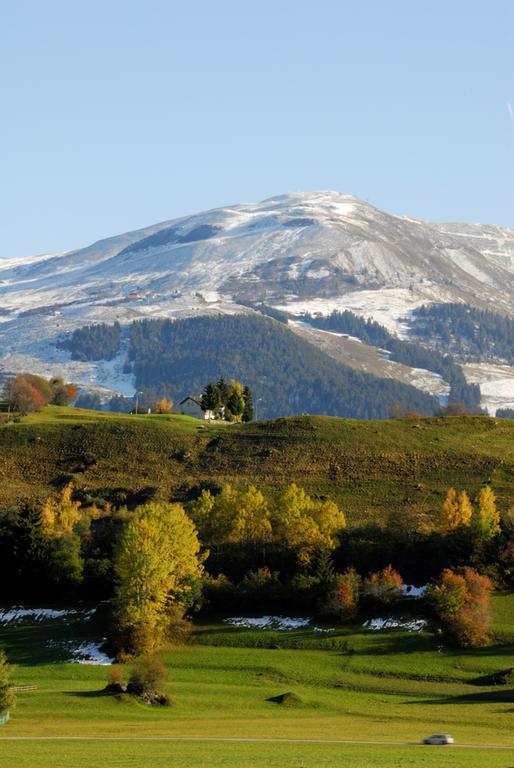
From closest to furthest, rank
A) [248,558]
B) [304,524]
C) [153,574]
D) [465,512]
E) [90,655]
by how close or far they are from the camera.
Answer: [90,655]
[153,574]
[248,558]
[304,524]
[465,512]

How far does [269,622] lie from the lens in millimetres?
92750

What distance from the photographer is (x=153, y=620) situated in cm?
8919

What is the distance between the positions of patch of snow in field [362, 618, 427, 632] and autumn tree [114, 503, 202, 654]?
13.2 metres

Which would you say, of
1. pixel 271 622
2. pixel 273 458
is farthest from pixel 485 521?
pixel 273 458

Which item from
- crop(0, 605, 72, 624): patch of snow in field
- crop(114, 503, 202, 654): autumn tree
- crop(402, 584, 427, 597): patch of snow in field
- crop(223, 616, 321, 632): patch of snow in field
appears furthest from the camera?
crop(0, 605, 72, 624): patch of snow in field

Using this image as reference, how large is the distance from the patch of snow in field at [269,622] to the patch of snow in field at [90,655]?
10.1m

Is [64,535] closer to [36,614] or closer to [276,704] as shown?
[36,614]

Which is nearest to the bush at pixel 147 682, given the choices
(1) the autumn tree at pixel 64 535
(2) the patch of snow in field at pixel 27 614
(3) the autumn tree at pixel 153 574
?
(3) the autumn tree at pixel 153 574

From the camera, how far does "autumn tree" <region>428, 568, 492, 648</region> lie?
8612cm

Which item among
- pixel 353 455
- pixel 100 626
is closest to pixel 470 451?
pixel 353 455

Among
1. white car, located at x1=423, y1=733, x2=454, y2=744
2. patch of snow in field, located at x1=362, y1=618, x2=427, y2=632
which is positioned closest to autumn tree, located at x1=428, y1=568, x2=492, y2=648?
patch of snow in field, located at x1=362, y1=618, x2=427, y2=632

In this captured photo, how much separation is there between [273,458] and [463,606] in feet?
176

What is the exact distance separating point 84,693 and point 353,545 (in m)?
34.0

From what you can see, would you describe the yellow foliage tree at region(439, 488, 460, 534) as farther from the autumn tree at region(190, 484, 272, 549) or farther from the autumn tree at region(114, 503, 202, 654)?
the autumn tree at region(114, 503, 202, 654)
